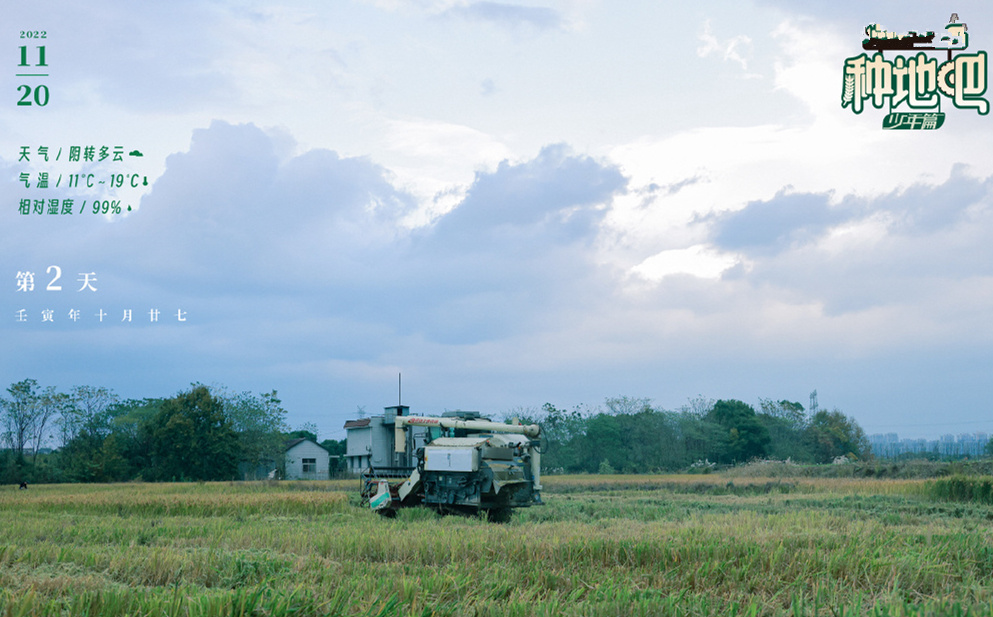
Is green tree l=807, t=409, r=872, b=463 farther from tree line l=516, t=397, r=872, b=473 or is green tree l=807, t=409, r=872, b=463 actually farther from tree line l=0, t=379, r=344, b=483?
tree line l=0, t=379, r=344, b=483

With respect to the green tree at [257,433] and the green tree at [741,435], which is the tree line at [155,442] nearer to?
the green tree at [257,433]

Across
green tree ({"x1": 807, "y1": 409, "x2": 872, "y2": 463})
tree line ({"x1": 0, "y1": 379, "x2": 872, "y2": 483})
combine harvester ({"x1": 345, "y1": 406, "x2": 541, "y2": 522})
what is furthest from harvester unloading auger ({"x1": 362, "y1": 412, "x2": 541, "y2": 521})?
green tree ({"x1": 807, "y1": 409, "x2": 872, "y2": 463})

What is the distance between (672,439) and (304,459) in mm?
37768

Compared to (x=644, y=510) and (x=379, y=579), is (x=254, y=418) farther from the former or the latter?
(x=379, y=579)

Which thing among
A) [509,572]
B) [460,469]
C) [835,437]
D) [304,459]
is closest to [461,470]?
[460,469]

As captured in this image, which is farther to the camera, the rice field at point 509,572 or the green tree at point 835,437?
the green tree at point 835,437

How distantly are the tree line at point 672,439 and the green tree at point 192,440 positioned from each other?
98.0 feet

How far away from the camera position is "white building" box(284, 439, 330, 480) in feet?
231

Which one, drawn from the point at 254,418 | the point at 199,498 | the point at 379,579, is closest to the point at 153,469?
the point at 254,418

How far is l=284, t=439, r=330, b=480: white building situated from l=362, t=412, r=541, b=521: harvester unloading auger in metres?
50.8

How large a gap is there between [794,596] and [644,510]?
1435 centimetres

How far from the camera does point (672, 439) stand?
76812mm

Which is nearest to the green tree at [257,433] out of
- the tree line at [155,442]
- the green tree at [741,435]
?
the tree line at [155,442]

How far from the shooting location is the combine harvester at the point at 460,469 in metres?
19.2
